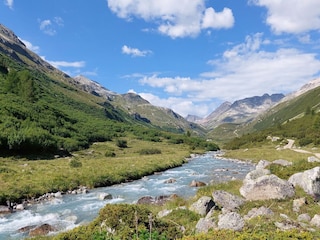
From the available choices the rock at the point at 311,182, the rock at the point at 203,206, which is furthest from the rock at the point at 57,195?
the rock at the point at 311,182

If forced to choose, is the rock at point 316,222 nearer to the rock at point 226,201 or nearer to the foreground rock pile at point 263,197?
the foreground rock pile at point 263,197

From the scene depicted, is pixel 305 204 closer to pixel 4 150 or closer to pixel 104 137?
pixel 4 150

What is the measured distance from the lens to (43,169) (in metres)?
51.0

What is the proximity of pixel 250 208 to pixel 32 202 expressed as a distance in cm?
2512

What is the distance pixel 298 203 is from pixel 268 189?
254cm

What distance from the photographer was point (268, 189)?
76.7 feet

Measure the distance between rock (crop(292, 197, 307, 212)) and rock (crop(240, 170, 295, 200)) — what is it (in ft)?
4.23

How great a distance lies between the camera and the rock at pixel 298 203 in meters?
20.6

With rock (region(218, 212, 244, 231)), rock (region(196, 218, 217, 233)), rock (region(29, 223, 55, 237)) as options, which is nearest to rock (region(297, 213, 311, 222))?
rock (region(218, 212, 244, 231))

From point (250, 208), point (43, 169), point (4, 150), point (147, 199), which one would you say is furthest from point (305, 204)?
point (4, 150)

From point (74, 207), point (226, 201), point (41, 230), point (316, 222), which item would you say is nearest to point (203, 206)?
point (226, 201)

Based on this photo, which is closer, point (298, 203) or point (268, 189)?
point (298, 203)

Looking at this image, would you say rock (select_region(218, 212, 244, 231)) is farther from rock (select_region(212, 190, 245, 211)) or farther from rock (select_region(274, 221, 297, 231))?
rock (select_region(212, 190, 245, 211))

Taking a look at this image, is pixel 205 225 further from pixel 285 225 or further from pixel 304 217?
pixel 304 217
